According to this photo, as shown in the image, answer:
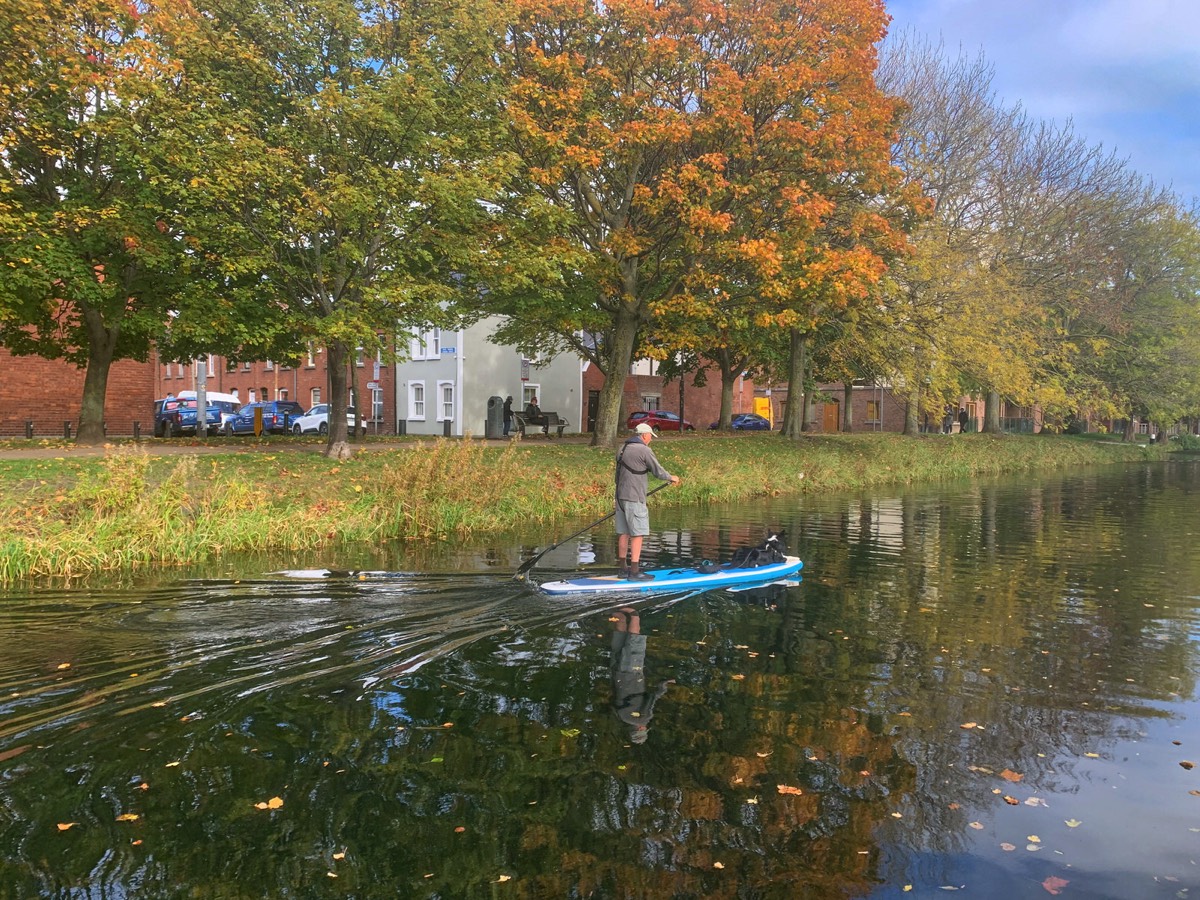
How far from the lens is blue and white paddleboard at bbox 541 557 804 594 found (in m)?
11.2

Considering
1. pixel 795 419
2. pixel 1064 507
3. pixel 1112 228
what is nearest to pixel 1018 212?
pixel 1112 228

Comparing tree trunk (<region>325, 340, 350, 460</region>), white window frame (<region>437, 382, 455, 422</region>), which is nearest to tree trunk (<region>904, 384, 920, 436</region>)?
tree trunk (<region>325, 340, 350, 460</region>)

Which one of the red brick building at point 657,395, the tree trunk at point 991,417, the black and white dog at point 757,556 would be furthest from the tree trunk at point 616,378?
the tree trunk at point 991,417

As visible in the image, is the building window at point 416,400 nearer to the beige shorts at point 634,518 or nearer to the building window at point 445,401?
the building window at point 445,401

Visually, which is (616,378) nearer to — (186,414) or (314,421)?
(186,414)

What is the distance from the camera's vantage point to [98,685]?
22.9ft

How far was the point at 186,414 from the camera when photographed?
38.5 metres

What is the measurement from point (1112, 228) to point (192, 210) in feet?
129

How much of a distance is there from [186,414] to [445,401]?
1116cm

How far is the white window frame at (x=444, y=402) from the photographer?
143 ft

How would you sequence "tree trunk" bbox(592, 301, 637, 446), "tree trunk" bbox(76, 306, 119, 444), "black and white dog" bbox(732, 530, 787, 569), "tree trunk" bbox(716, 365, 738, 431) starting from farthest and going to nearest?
"tree trunk" bbox(716, 365, 738, 431) < "tree trunk" bbox(592, 301, 637, 446) < "tree trunk" bbox(76, 306, 119, 444) < "black and white dog" bbox(732, 530, 787, 569)

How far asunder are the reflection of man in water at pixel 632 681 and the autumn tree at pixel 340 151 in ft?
40.5

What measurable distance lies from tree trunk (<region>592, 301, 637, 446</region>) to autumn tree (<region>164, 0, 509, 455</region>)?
20.3 ft

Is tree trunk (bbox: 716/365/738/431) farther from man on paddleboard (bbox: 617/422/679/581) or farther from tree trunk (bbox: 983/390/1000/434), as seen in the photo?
man on paddleboard (bbox: 617/422/679/581)
